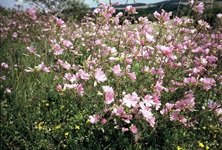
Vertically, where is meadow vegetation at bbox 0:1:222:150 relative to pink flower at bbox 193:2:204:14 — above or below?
below

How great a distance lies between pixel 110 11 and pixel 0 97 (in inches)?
74.8

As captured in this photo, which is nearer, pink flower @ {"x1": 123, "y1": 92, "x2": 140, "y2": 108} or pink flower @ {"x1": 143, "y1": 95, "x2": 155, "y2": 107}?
pink flower @ {"x1": 123, "y1": 92, "x2": 140, "y2": 108}

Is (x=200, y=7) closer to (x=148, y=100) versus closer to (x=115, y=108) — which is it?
(x=148, y=100)

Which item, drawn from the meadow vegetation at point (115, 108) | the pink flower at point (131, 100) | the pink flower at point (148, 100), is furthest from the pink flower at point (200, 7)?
the pink flower at point (131, 100)

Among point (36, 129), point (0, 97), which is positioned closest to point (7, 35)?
point (0, 97)

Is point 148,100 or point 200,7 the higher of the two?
point 200,7

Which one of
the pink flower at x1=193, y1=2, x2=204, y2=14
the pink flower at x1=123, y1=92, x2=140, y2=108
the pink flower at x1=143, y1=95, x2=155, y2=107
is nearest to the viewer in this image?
the pink flower at x1=123, y1=92, x2=140, y2=108

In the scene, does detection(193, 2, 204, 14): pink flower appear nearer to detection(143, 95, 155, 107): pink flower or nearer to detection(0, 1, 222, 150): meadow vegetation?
detection(0, 1, 222, 150): meadow vegetation

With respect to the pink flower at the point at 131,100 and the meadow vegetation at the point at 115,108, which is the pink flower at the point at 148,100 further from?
the pink flower at the point at 131,100

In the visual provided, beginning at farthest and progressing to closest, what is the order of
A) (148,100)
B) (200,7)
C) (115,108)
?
(200,7) < (148,100) < (115,108)

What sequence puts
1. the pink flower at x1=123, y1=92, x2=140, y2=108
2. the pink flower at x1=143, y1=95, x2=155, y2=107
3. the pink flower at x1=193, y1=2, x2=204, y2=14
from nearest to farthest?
the pink flower at x1=123, y1=92, x2=140, y2=108
the pink flower at x1=143, y1=95, x2=155, y2=107
the pink flower at x1=193, y1=2, x2=204, y2=14

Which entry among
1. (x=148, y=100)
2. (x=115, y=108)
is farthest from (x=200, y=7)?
(x=115, y=108)

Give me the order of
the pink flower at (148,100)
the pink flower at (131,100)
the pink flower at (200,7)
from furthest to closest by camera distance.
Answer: the pink flower at (200,7), the pink flower at (148,100), the pink flower at (131,100)

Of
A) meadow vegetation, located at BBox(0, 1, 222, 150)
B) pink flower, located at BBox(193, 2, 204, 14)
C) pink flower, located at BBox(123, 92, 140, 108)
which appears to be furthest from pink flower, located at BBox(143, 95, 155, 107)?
pink flower, located at BBox(193, 2, 204, 14)
